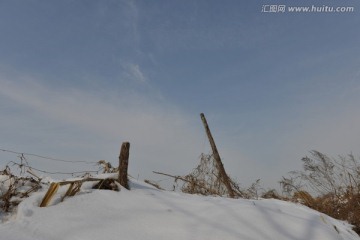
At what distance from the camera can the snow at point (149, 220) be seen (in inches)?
86.0

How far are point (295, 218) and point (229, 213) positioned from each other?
59cm

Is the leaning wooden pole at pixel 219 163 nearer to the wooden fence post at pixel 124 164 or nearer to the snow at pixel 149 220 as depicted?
the snow at pixel 149 220

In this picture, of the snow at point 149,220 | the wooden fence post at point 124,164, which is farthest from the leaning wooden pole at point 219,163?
the wooden fence post at point 124,164

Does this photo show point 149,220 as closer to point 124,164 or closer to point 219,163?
point 124,164

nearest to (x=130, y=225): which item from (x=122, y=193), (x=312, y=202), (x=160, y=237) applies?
(x=160, y=237)

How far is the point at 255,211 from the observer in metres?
2.63

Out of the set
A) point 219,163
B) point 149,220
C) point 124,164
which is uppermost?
point 219,163

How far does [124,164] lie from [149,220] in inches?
28.3

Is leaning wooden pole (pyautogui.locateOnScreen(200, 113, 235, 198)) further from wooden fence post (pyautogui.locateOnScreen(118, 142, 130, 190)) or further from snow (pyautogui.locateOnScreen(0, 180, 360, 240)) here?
wooden fence post (pyautogui.locateOnScreen(118, 142, 130, 190))

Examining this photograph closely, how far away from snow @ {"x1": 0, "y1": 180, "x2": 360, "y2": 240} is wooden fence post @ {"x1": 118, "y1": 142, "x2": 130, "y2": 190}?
110mm

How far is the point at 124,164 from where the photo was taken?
117 inches

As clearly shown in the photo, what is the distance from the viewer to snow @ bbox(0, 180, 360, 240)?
2186 millimetres

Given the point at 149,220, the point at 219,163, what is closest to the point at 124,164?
the point at 149,220

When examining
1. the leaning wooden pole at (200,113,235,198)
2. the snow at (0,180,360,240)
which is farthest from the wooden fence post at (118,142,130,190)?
the leaning wooden pole at (200,113,235,198)
